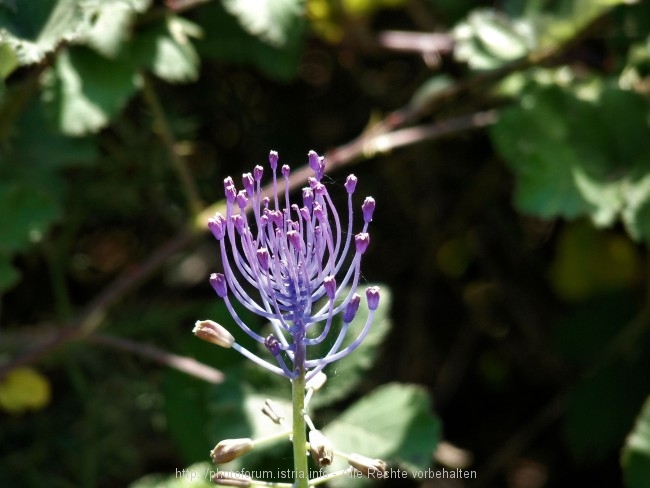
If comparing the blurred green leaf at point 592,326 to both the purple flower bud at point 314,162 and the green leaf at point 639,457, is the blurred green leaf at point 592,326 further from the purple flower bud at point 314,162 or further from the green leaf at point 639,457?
the purple flower bud at point 314,162

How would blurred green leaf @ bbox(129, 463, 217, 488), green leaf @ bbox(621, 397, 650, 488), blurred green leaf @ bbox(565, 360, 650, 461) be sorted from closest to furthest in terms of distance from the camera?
blurred green leaf @ bbox(129, 463, 217, 488) < green leaf @ bbox(621, 397, 650, 488) < blurred green leaf @ bbox(565, 360, 650, 461)

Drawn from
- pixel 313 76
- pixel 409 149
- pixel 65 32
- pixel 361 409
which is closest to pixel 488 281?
pixel 409 149

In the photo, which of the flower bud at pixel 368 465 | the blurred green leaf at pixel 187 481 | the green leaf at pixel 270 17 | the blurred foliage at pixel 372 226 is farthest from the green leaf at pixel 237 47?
the flower bud at pixel 368 465

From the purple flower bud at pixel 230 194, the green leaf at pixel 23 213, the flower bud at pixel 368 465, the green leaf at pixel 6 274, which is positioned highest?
the green leaf at pixel 23 213

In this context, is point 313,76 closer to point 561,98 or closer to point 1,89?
point 561,98

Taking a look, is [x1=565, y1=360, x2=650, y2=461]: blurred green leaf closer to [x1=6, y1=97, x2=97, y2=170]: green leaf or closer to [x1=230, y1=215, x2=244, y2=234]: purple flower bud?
[x1=6, y1=97, x2=97, y2=170]: green leaf

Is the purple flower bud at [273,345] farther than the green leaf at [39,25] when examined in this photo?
No

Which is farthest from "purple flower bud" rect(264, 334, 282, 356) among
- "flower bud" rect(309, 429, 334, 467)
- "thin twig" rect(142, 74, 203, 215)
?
"thin twig" rect(142, 74, 203, 215)
